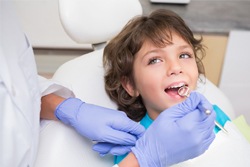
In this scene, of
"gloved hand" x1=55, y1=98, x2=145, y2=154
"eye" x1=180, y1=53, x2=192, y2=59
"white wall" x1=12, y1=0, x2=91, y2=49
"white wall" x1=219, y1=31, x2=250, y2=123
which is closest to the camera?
"gloved hand" x1=55, y1=98, x2=145, y2=154

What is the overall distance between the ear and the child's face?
0.05 m

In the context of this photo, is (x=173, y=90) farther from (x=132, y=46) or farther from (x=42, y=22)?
(x=42, y=22)

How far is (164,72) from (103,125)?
26 cm

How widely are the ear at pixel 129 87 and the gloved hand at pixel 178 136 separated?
11.7 inches

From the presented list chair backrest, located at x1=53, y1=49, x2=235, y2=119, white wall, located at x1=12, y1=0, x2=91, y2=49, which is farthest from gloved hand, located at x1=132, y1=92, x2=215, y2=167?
white wall, located at x1=12, y1=0, x2=91, y2=49

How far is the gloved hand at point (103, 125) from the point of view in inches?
36.2

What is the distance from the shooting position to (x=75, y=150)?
3.15 feet

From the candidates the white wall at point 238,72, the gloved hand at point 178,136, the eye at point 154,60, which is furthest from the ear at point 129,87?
the white wall at point 238,72

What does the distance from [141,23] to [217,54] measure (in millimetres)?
718

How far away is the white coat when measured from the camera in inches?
27.8

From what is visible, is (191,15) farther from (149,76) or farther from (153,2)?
(149,76)

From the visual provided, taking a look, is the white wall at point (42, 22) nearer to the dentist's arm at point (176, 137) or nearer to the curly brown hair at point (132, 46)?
the curly brown hair at point (132, 46)

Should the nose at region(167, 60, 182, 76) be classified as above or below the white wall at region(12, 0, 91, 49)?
above

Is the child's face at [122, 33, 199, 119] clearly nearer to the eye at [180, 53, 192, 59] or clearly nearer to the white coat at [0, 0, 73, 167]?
the eye at [180, 53, 192, 59]
